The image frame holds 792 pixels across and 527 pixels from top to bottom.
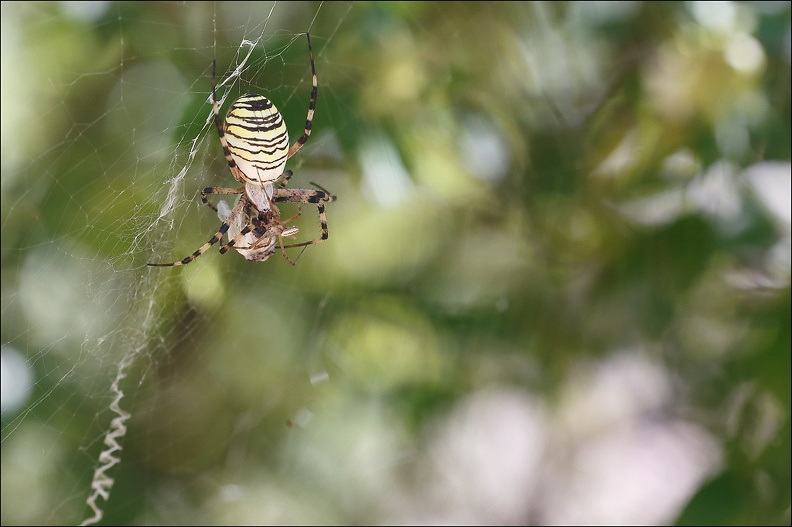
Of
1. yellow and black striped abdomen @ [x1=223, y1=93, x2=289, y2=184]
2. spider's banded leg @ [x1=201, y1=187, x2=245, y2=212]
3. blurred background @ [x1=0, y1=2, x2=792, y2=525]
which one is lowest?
blurred background @ [x1=0, y1=2, x2=792, y2=525]

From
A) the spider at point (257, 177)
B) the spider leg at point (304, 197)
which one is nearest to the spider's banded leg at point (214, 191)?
the spider at point (257, 177)

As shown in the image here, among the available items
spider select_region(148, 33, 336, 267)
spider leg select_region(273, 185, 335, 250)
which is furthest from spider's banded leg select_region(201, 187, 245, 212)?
spider leg select_region(273, 185, 335, 250)

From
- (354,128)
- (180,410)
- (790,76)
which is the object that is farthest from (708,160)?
(180,410)

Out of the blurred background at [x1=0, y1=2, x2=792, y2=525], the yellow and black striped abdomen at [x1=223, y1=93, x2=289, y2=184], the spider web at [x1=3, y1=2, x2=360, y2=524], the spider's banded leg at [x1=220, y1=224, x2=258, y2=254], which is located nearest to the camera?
the yellow and black striped abdomen at [x1=223, y1=93, x2=289, y2=184]

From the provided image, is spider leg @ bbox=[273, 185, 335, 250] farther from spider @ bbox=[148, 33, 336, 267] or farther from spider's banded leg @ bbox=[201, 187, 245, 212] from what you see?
spider's banded leg @ bbox=[201, 187, 245, 212]

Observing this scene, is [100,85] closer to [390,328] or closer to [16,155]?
[16,155]

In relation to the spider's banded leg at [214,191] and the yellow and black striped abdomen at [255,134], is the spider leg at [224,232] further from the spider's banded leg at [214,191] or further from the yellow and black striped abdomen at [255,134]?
the yellow and black striped abdomen at [255,134]
